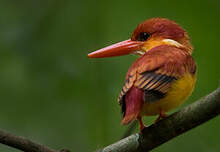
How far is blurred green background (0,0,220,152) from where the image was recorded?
3504 millimetres

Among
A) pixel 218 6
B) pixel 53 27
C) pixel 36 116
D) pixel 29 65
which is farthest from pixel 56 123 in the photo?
pixel 218 6

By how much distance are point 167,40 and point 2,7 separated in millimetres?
1950

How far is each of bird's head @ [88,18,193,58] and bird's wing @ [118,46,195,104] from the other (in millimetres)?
516

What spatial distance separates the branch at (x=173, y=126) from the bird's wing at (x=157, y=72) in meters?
0.17

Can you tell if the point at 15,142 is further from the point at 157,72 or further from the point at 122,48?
the point at 122,48

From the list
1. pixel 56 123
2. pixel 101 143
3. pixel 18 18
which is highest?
pixel 18 18

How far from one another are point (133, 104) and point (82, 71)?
1524 millimetres

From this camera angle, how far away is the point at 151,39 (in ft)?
12.2

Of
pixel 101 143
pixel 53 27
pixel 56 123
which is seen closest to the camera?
pixel 101 143

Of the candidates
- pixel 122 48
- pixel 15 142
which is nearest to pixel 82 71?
pixel 122 48

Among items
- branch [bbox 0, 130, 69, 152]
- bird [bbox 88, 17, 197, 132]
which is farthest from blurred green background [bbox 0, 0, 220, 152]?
branch [bbox 0, 130, 69, 152]

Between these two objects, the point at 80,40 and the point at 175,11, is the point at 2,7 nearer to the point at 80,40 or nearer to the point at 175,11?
the point at 80,40

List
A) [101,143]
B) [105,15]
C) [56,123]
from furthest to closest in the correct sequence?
[56,123] → [105,15] → [101,143]

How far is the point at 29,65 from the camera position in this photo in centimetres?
407
